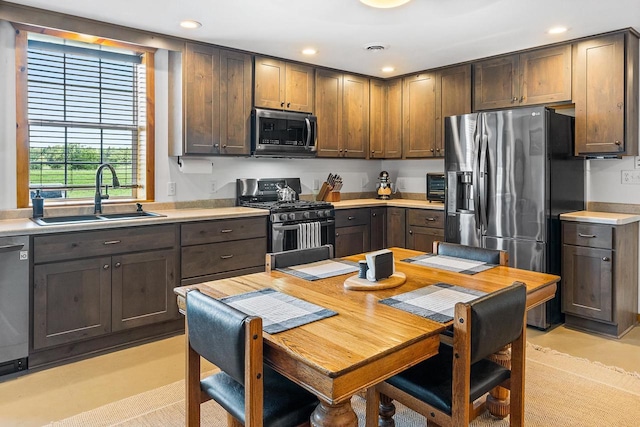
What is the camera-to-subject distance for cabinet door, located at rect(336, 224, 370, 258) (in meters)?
4.61

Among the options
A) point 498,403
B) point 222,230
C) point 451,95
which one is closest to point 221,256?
point 222,230

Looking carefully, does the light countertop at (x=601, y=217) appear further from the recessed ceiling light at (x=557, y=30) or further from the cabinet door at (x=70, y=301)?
the cabinet door at (x=70, y=301)

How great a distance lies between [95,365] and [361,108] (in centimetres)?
363

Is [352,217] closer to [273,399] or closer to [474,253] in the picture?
[474,253]

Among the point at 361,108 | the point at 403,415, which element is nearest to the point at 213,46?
the point at 361,108

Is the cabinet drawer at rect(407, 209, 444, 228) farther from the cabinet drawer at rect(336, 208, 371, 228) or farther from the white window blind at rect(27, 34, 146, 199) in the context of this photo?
the white window blind at rect(27, 34, 146, 199)

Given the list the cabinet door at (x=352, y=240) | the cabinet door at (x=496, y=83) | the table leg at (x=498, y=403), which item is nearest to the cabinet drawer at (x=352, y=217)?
the cabinet door at (x=352, y=240)

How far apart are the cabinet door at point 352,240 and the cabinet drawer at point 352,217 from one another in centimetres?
4

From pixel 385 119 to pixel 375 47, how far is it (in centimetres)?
139

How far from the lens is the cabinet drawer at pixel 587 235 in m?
3.44

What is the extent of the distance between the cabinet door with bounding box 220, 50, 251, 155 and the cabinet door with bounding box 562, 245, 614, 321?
115 inches

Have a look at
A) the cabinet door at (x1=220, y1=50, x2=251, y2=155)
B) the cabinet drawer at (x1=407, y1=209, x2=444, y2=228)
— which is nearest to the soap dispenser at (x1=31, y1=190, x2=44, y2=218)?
the cabinet door at (x1=220, y1=50, x2=251, y2=155)

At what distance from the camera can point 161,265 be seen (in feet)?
11.1

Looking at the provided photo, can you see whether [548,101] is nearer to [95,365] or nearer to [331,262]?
[331,262]
